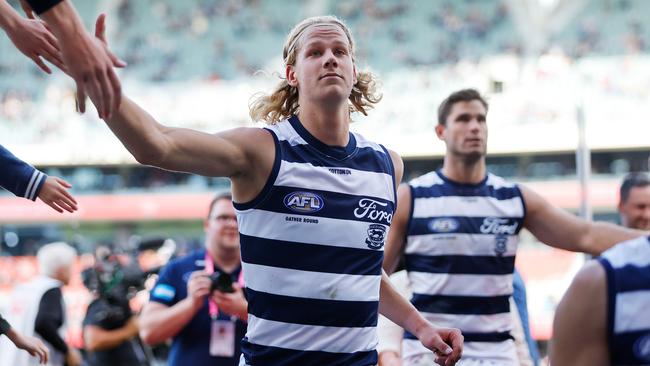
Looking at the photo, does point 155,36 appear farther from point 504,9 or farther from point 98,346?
point 98,346

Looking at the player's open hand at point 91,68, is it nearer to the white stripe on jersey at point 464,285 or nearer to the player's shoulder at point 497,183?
the white stripe on jersey at point 464,285

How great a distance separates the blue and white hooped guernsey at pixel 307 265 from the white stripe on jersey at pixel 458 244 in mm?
1639

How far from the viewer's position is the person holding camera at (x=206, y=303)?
14.6 feet

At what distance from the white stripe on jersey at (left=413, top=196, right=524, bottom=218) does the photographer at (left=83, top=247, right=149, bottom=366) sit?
326 centimetres

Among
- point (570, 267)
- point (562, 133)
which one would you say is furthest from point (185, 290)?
point (562, 133)

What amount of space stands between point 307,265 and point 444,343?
27.0 inches

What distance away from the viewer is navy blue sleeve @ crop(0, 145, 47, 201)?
3.52 meters

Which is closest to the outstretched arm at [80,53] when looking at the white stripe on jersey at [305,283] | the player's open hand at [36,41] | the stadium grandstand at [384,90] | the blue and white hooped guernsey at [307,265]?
the player's open hand at [36,41]

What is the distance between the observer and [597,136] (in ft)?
71.1

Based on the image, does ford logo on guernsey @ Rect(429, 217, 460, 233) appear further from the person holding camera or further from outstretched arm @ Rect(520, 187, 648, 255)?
the person holding camera

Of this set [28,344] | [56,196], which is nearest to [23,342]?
[28,344]

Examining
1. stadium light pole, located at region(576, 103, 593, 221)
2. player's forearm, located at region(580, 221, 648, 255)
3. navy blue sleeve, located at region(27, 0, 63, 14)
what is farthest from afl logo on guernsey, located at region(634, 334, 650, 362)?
stadium light pole, located at region(576, 103, 593, 221)

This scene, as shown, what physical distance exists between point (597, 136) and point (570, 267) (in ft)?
21.9

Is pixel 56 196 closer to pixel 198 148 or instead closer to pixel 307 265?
pixel 198 148
